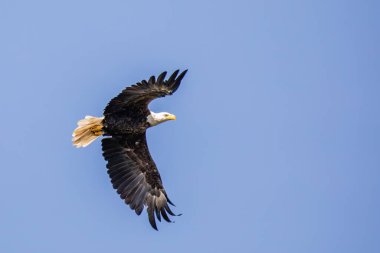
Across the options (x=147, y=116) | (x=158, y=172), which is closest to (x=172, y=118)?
(x=147, y=116)

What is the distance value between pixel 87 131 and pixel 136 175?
126cm

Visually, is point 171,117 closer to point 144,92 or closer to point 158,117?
point 158,117

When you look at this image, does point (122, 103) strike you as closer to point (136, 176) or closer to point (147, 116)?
point (147, 116)

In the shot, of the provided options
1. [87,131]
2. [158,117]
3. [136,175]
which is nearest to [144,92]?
[158,117]

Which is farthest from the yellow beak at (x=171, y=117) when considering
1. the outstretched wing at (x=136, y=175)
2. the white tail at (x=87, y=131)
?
the white tail at (x=87, y=131)

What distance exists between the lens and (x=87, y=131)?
590 inches

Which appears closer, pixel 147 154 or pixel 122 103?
pixel 122 103

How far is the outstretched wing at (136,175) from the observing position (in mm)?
15211

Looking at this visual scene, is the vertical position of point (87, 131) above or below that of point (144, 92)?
below

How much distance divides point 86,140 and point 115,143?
55 centimetres

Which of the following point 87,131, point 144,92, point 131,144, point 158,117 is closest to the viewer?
point 144,92

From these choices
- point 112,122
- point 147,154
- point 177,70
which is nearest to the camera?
point 177,70

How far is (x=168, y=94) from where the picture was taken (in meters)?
13.9

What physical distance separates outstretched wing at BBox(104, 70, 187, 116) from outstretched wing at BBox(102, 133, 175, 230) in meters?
1.01
